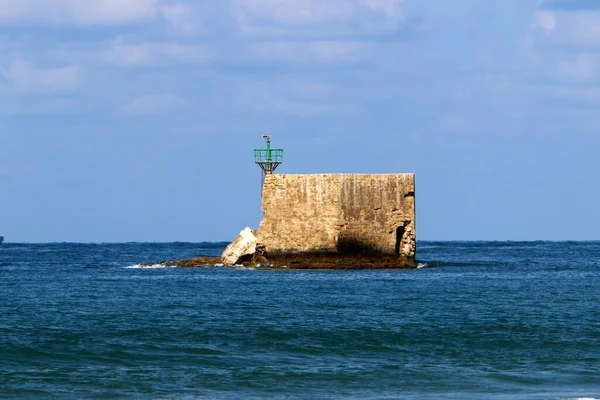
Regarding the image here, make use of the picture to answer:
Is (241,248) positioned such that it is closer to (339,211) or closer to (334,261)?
(334,261)

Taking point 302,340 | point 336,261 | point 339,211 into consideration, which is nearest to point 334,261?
point 336,261

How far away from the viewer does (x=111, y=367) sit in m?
15.0

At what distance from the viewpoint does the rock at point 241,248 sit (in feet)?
110

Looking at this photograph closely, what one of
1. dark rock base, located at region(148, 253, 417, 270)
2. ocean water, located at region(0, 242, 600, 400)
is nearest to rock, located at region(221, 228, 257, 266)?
dark rock base, located at region(148, 253, 417, 270)

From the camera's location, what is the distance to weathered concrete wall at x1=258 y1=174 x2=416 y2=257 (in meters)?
31.0

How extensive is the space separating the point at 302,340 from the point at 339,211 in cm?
1389

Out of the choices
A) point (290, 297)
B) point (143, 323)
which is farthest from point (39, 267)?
point (143, 323)

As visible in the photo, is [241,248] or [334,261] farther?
[241,248]

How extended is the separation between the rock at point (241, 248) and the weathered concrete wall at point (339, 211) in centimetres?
160

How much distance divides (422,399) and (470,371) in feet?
6.82

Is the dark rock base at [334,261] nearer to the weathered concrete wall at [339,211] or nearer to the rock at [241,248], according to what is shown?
the weathered concrete wall at [339,211]

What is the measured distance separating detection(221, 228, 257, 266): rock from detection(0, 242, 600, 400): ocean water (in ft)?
17.1

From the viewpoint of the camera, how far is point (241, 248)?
34.2 metres

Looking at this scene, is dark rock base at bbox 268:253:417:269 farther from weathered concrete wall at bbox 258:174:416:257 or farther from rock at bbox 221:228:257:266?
rock at bbox 221:228:257:266
